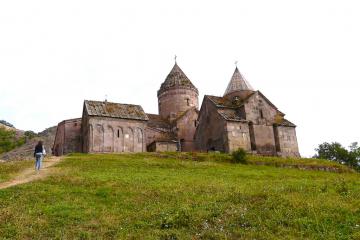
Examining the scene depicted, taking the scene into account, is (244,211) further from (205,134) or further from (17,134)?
(17,134)

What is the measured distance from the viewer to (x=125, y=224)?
1285cm

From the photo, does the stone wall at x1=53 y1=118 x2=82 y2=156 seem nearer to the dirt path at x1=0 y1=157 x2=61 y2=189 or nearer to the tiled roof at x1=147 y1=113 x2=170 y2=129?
the tiled roof at x1=147 y1=113 x2=170 y2=129

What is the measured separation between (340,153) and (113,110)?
28242mm

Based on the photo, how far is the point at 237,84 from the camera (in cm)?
4288

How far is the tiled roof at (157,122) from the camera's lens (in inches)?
1785

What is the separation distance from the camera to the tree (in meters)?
49.4

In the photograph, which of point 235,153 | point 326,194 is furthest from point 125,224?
point 235,153

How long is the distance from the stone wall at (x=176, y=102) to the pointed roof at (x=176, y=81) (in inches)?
19.1

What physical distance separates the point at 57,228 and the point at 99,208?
7.85 feet

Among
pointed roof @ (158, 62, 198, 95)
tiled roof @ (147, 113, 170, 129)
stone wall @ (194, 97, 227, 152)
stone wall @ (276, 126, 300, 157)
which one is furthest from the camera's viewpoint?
pointed roof @ (158, 62, 198, 95)

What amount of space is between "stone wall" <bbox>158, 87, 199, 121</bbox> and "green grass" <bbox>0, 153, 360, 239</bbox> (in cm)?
2686

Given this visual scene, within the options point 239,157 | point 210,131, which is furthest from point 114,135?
point 239,157

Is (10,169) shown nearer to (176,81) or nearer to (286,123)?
(286,123)

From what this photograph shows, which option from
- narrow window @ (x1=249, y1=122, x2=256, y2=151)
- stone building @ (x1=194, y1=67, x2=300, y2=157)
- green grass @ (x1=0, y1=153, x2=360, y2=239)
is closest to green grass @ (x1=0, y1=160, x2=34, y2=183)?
green grass @ (x1=0, y1=153, x2=360, y2=239)
